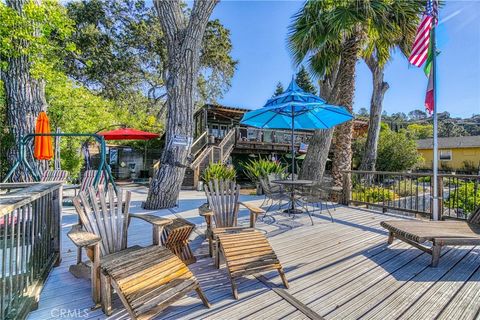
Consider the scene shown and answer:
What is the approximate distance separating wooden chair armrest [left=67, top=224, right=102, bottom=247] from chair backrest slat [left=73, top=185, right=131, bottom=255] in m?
0.12

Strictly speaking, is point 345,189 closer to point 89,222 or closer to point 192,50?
point 192,50

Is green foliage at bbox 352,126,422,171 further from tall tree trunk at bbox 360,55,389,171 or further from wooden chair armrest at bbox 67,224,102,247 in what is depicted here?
wooden chair armrest at bbox 67,224,102,247

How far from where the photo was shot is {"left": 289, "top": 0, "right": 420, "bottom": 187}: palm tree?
275 inches

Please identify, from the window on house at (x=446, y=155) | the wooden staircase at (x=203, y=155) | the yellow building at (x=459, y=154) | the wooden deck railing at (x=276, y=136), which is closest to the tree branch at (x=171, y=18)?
the wooden staircase at (x=203, y=155)

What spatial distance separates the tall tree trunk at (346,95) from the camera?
805 cm

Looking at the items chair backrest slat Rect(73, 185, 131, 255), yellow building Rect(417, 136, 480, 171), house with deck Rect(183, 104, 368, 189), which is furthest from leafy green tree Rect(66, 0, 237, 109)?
yellow building Rect(417, 136, 480, 171)

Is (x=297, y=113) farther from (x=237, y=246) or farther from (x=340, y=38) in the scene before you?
(x=340, y=38)

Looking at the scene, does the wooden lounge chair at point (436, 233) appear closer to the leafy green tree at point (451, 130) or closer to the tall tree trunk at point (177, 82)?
the tall tree trunk at point (177, 82)

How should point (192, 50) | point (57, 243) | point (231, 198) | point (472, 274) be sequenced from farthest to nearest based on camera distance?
point (192, 50), point (231, 198), point (57, 243), point (472, 274)

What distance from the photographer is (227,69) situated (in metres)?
19.3

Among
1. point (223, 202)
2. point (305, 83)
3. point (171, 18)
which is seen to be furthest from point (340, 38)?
point (305, 83)

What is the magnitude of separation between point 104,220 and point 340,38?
27.2 feet

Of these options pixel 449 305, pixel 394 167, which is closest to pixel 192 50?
pixel 449 305

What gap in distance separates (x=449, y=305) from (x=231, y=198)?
2.55m
